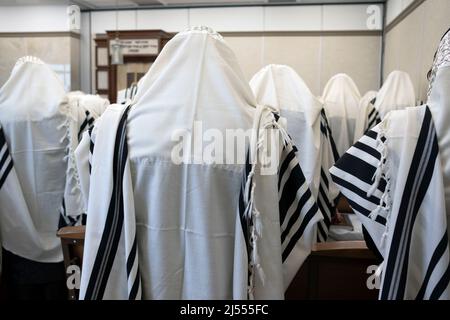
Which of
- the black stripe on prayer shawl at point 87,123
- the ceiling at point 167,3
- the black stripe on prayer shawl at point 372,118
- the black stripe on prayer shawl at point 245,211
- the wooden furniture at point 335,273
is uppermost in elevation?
the ceiling at point 167,3

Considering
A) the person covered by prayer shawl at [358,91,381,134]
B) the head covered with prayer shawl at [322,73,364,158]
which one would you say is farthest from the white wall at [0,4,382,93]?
the person covered by prayer shawl at [358,91,381,134]

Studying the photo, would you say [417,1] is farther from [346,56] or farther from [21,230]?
[21,230]

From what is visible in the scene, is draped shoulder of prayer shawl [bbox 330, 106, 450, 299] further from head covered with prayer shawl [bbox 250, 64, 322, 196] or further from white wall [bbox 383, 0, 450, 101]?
white wall [bbox 383, 0, 450, 101]

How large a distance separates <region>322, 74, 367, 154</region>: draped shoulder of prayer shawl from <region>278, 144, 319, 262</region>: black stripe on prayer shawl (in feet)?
6.86

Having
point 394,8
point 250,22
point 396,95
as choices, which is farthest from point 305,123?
point 250,22

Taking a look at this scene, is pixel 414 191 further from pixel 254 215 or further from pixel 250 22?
pixel 250 22

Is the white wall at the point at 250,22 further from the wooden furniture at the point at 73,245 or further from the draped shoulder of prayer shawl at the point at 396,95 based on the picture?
the wooden furniture at the point at 73,245

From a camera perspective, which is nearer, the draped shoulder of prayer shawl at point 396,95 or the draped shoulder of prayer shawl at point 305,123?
the draped shoulder of prayer shawl at point 305,123

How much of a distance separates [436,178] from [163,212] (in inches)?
25.3

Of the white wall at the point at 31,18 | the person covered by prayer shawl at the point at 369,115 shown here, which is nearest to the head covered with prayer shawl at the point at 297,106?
the person covered by prayer shawl at the point at 369,115

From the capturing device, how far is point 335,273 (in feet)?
4.60

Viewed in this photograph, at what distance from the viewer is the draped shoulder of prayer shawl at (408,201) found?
3.05 ft

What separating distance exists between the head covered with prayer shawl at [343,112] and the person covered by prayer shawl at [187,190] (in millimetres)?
2179

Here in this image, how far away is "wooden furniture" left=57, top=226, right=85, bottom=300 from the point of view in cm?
136
